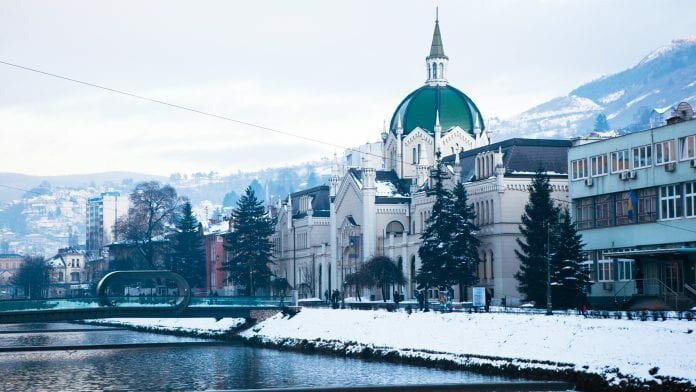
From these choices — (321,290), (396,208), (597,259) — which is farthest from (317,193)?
(597,259)

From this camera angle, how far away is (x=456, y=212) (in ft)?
325

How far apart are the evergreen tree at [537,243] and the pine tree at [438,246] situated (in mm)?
10504

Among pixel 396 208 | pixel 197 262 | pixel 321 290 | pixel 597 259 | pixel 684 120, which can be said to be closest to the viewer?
pixel 684 120

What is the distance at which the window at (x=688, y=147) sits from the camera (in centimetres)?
7338

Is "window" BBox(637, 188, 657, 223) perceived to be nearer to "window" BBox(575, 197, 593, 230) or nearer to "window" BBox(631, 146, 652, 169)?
"window" BBox(631, 146, 652, 169)

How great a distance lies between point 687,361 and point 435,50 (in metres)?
101

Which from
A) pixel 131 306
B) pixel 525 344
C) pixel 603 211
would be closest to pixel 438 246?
pixel 603 211

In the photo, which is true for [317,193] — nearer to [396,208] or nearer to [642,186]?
[396,208]

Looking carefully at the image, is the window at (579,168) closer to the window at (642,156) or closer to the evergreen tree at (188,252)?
the window at (642,156)

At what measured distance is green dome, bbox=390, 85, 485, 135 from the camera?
13962 cm

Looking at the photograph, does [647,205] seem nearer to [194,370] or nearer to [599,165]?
[599,165]

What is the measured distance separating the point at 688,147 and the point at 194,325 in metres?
57.4

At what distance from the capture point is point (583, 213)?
281 ft

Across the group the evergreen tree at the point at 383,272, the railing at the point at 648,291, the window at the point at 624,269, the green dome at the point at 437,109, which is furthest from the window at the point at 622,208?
the green dome at the point at 437,109
